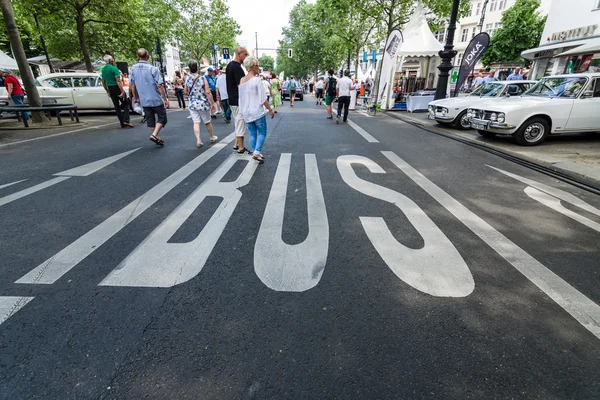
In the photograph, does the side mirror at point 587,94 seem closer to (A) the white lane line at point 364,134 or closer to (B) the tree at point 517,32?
(A) the white lane line at point 364,134

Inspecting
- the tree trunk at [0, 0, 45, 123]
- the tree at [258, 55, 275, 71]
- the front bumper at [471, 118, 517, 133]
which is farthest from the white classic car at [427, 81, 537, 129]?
the tree at [258, 55, 275, 71]

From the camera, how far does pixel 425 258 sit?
2646 mm

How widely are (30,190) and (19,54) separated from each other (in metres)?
8.53

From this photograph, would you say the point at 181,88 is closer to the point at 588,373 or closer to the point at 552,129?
the point at 552,129

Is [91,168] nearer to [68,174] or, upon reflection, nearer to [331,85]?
[68,174]

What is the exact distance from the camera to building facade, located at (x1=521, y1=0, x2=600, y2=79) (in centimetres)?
1681

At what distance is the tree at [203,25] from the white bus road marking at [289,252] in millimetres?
42374

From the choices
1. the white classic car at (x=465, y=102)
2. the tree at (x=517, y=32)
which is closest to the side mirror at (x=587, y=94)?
the white classic car at (x=465, y=102)

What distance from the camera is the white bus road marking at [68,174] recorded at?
3.93m

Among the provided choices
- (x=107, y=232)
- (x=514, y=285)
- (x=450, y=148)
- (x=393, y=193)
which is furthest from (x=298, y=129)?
(x=514, y=285)

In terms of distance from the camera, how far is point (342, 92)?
1149 centimetres

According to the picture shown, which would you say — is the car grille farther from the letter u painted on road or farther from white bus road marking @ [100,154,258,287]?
white bus road marking @ [100,154,258,287]

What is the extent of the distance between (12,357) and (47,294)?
0.55m

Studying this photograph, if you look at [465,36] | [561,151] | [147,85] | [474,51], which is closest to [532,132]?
[561,151]
